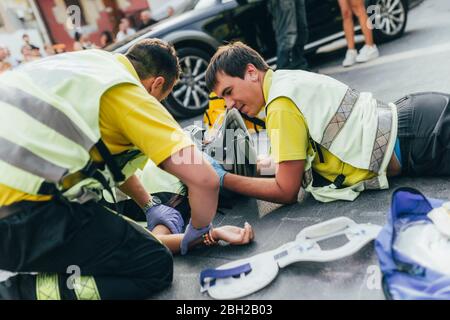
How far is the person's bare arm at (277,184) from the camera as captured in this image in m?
2.12

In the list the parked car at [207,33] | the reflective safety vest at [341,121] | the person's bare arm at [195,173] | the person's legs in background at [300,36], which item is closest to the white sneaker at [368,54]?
the parked car at [207,33]

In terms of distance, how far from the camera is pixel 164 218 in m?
2.28

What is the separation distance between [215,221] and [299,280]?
36.1 inches

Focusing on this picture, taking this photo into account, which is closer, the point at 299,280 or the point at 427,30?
the point at 299,280

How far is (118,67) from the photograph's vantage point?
1.60m

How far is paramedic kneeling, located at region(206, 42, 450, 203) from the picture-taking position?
2.09 meters

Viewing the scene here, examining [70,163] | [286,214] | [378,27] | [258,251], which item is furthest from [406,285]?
[378,27]

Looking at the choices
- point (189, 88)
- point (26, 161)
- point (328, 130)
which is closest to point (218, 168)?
point (328, 130)

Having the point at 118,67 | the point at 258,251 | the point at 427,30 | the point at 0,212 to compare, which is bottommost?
the point at 427,30

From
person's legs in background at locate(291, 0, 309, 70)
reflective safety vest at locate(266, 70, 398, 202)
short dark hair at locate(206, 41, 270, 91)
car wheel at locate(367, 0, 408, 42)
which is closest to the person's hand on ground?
reflective safety vest at locate(266, 70, 398, 202)

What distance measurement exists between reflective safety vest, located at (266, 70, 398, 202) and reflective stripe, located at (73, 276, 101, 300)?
3.73 ft

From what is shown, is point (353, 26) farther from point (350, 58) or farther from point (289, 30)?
point (289, 30)
